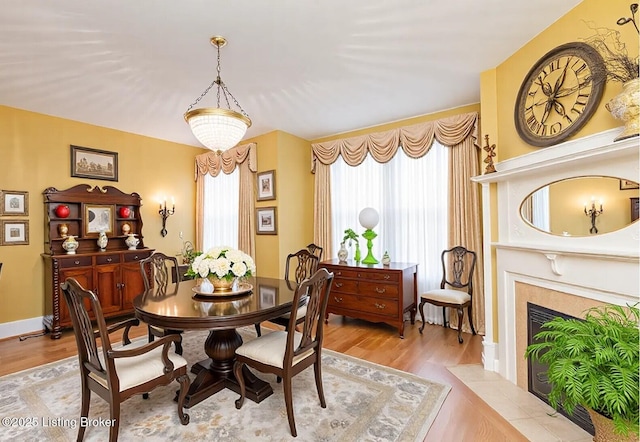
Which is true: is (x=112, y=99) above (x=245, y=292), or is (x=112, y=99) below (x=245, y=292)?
above

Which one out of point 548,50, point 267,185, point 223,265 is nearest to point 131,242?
point 267,185

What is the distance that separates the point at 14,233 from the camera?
3.77 m

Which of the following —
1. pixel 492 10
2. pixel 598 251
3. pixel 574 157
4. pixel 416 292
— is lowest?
pixel 416 292

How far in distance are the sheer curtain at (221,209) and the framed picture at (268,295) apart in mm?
2658

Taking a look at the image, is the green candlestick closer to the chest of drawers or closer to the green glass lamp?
the green glass lamp

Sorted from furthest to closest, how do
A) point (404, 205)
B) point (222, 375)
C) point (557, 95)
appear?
point (404, 205) < point (222, 375) < point (557, 95)

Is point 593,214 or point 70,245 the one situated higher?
point 593,214

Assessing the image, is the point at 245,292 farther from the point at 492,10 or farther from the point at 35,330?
the point at 35,330

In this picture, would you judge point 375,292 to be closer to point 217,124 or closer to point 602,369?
point 602,369

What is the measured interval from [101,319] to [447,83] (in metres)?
3.54

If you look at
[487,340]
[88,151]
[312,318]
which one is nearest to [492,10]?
[312,318]

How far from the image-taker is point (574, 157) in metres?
1.84

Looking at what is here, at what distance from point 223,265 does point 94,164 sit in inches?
135

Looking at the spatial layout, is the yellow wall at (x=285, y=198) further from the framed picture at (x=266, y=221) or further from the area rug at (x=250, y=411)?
the area rug at (x=250, y=411)
